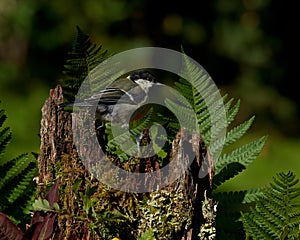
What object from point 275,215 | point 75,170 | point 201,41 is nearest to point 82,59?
point 75,170

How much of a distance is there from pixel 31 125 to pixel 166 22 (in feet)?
6.75

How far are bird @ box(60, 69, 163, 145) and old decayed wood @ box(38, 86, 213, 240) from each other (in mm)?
78

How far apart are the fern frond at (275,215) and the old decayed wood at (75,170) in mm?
156

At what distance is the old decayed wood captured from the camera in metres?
1.33

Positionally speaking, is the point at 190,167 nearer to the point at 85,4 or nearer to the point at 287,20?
the point at 85,4

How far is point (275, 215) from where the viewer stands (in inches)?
57.1

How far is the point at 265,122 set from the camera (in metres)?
7.95

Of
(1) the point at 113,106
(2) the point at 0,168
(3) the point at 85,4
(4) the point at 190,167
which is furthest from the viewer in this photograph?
(3) the point at 85,4

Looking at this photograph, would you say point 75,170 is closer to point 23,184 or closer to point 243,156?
point 23,184

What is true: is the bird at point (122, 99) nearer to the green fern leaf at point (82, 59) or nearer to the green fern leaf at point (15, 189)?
the green fern leaf at point (82, 59)

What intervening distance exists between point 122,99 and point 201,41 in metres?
6.21

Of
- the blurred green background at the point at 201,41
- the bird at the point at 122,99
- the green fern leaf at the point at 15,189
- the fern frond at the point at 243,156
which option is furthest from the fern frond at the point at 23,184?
the blurred green background at the point at 201,41

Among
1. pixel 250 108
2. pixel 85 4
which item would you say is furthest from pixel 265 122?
pixel 85 4

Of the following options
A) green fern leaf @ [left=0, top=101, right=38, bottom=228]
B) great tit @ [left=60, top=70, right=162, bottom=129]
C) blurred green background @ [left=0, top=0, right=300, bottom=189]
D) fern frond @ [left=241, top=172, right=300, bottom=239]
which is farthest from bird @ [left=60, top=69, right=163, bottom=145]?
blurred green background @ [left=0, top=0, right=300, bottom=189]
